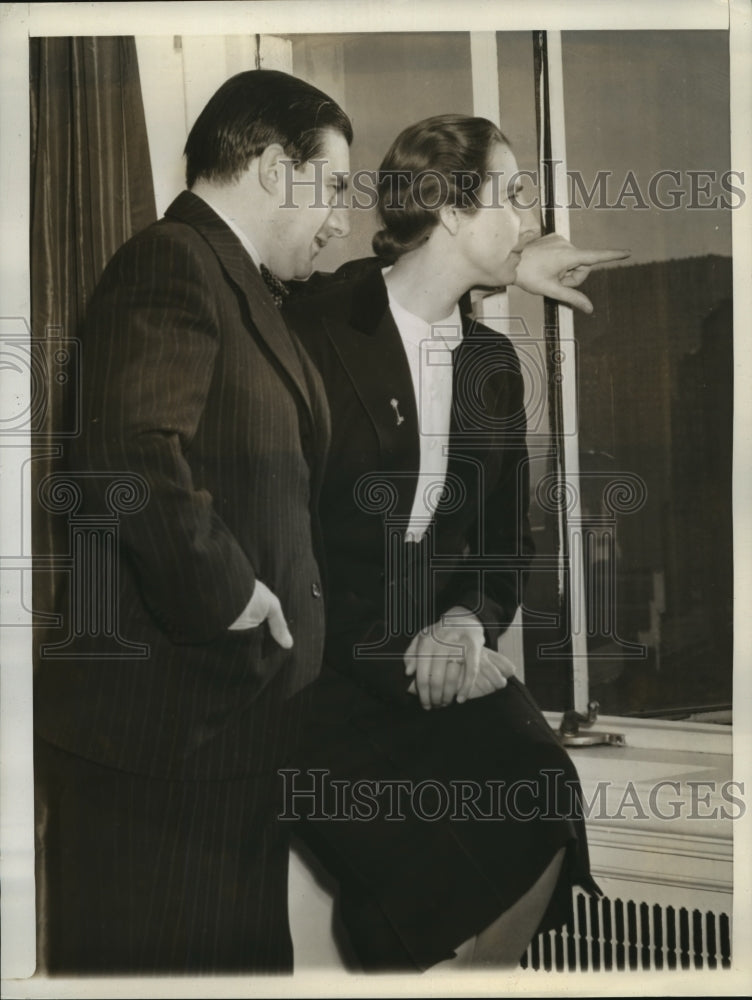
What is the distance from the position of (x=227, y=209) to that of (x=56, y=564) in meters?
0.76

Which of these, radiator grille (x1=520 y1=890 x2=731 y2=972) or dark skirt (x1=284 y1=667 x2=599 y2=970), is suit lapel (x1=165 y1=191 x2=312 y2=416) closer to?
dark skirt (x1=284 y1=667 x2=599 y2=970)

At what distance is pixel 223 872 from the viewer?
1.89m

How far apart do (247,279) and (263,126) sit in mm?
308

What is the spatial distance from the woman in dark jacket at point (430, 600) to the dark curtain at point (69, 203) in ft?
1.32

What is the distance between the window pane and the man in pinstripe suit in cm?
52

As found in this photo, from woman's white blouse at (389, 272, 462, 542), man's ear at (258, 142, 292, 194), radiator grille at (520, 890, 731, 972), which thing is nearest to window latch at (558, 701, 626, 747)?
radiator grille at (520, 890, 731, 972)

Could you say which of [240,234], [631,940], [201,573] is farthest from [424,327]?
[631,940]

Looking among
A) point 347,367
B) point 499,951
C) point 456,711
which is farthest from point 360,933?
point 347,367

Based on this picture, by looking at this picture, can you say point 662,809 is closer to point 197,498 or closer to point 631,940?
point 631,940

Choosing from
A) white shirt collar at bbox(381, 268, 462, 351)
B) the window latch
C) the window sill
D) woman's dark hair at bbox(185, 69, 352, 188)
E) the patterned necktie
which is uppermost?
woman's dark hair at bbox(185, 69, 352, 188)

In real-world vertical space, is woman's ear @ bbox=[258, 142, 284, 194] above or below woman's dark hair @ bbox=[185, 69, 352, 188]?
below

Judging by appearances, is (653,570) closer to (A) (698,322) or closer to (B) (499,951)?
(A) (698,322)

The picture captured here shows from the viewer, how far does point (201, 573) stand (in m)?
1.84

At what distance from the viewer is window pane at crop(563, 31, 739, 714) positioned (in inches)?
77.4
